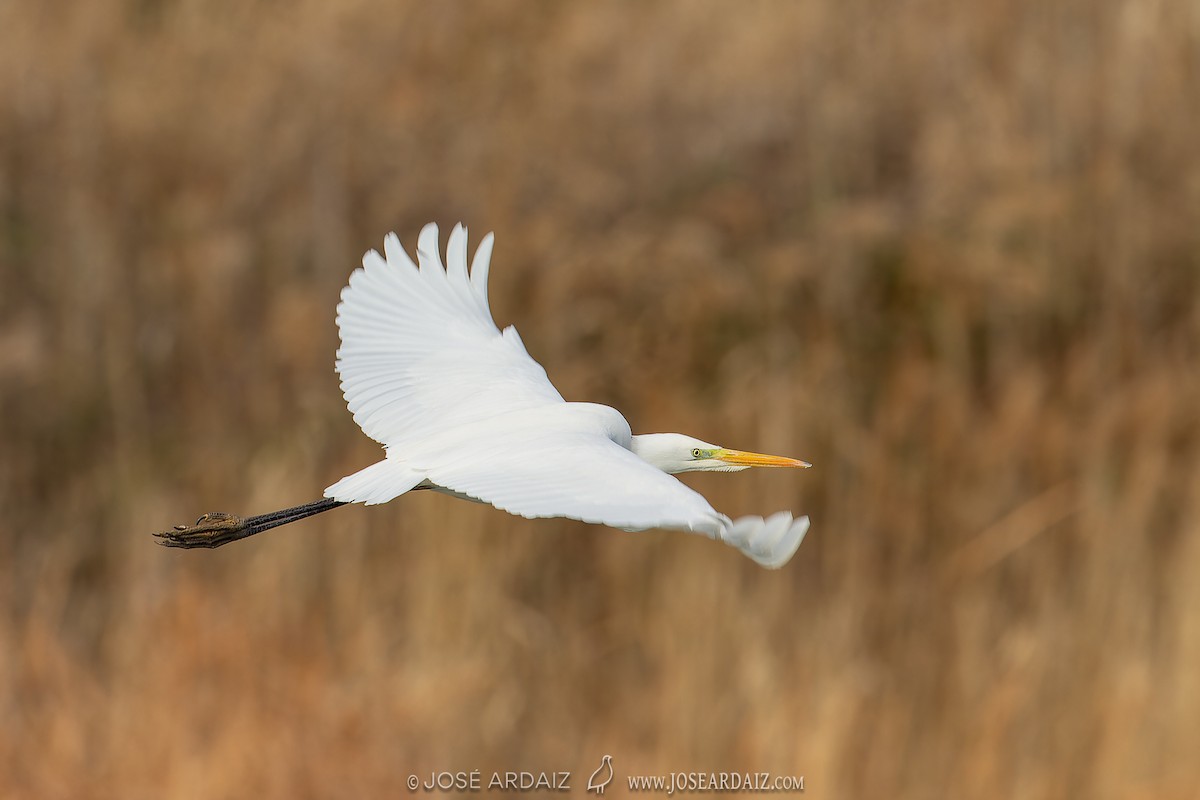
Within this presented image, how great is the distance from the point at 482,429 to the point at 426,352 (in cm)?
43

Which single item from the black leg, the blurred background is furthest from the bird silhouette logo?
the black leg

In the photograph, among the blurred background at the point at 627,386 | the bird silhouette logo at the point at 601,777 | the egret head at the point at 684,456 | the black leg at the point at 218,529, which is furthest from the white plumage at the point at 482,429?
the bird silhouette logo at the point at 601,777

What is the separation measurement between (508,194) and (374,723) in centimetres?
147

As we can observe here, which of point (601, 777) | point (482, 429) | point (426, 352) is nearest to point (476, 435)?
point (482, 429)

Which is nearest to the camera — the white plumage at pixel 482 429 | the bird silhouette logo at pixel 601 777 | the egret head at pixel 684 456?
the white plumage at pixel 482 429

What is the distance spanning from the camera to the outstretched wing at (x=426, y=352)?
2.17m

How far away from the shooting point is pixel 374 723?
3.40 meters

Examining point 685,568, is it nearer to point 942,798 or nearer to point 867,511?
point 867,511

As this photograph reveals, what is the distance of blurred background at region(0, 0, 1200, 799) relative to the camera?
11.6ft

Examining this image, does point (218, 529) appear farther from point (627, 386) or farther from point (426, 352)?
point (627, 386)

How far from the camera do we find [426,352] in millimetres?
2359

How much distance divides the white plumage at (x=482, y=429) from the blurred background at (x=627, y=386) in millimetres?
1243

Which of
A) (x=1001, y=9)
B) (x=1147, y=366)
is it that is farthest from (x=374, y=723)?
(x=1001, y=9)

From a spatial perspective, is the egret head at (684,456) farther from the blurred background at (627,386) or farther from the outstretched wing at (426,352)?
the blurred background at (627,386)
